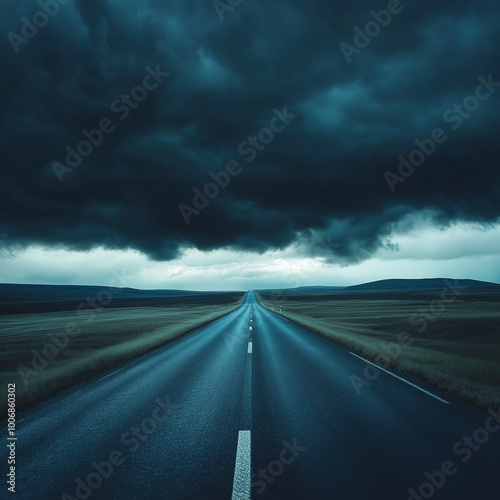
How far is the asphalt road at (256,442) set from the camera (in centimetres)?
374

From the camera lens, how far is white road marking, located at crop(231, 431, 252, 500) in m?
3.57

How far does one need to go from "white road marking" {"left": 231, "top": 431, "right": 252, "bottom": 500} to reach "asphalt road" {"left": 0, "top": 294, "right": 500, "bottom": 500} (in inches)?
0.6

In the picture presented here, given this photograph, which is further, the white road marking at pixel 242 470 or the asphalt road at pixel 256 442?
the asphalt road at pixel 256 442

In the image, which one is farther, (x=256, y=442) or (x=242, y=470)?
(x=256, y=442)

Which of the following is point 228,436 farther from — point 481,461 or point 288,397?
point 481,461

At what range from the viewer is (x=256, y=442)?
485cm

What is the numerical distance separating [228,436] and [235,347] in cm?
936

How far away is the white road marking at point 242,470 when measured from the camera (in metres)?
3.57

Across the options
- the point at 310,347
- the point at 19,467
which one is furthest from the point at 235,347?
the point at 19,467

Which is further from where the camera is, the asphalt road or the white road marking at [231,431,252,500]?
the asphalt road

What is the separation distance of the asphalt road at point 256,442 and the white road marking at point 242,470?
0.05 feet

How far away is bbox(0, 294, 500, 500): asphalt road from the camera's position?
3.74m

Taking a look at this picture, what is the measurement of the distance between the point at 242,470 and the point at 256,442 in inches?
34.0

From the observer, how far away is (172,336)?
61.1 feet
